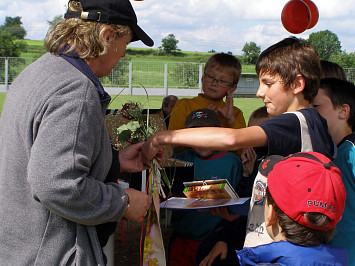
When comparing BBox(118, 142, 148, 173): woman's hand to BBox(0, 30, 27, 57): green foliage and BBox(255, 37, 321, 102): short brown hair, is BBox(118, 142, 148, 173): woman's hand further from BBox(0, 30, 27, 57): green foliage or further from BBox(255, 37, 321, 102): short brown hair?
BBox(0, 30, 27, 57): green foliage

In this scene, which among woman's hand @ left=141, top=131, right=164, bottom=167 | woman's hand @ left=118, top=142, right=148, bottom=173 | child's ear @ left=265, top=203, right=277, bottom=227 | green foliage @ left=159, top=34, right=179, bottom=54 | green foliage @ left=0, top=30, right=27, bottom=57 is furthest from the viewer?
green foliage @ left=159, top=34, right=179, bottom=54

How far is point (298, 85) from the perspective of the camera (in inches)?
78.4

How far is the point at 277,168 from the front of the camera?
5.29 feet

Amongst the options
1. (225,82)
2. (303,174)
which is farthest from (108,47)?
(225,82)

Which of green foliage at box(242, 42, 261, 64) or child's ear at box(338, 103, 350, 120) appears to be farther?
green foliage at box(242, 42, 261, 64)

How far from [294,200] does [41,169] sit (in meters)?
Result: 0.92

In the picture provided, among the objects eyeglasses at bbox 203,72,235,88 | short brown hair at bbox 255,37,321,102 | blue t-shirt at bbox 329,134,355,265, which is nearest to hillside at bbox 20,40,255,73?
eyeglasses at bbox 203,72,235,88

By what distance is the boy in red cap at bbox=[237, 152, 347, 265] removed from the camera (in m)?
1.49

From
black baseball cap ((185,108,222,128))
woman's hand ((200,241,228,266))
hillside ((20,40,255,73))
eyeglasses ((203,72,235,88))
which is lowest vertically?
woman's hand ((200,241,228,266))

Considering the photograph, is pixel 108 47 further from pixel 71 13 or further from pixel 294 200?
pixel 294 200

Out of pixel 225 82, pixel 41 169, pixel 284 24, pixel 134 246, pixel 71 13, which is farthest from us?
pixel 134 246

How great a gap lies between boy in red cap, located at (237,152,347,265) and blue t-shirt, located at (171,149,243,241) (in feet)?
4.56

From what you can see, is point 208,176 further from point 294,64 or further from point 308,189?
point 308,189

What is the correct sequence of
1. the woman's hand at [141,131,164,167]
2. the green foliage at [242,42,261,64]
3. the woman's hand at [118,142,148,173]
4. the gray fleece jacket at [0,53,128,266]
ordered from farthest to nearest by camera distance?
the green foliage at [242,42,261,64] → the woman's hand at [118,142,148,173] → the woman's hand at [141,131,164,167] → the gray fleece jacket at [0,53,128,266]
